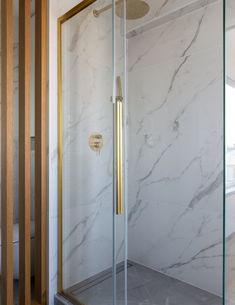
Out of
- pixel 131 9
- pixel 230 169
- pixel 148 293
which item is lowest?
pixel 148 293

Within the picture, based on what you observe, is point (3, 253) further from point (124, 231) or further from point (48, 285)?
point (124, 231)

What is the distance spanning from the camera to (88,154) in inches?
72.9

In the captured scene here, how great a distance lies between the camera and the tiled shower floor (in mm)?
1763

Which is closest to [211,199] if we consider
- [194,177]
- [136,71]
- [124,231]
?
[194,177]

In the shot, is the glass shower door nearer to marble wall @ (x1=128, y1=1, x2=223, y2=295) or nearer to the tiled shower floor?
the tiled shower floor

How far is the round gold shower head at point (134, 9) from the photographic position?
5.80 ft

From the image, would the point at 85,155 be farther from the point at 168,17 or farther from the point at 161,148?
the point at 168,17

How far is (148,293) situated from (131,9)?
2.07m

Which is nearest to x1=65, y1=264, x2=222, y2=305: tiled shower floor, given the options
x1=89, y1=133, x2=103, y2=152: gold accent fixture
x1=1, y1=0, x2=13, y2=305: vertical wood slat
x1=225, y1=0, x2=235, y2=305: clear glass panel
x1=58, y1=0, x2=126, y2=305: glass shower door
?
x1=58, y1=0, x2=126, y2=305: glass shower door

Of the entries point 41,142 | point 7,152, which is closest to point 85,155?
point 41,142

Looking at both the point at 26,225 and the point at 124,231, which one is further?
the point at 124,231

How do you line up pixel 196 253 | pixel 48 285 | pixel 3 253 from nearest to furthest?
1. pixel 3 253
2. pixel 48 285
3. pixel 196 253

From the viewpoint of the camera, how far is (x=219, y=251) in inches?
75.1

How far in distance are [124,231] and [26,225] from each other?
24.9 inches
